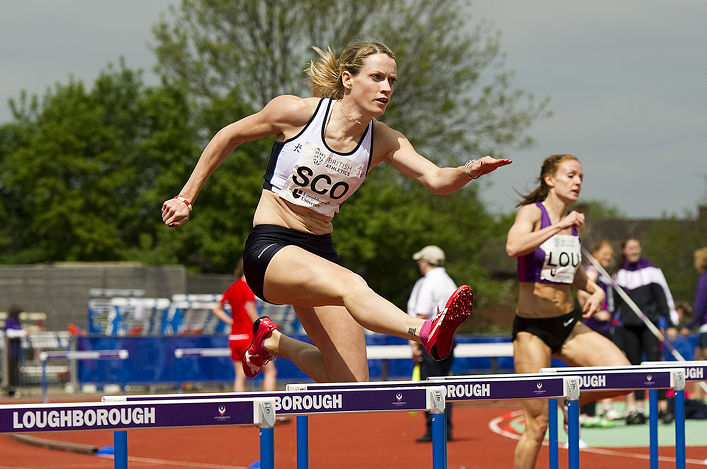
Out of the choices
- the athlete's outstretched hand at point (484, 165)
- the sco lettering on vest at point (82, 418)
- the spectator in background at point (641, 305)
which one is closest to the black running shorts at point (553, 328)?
the athlete's outstretched hand at point (484, 165)

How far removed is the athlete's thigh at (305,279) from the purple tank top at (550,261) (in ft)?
7.57

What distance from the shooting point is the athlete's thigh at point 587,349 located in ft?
23.2

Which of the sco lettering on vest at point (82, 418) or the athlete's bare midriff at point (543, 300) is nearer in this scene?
the sco lettering on vest at point (82, 418)

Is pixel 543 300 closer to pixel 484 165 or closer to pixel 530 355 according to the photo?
pixel 530 355

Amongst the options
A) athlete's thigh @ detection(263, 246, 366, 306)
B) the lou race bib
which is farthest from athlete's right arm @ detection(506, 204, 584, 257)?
athlete's thigh @ detection(263, 246, 366, 306)

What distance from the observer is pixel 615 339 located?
13578mm

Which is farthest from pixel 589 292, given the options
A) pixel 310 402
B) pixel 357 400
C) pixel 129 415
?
pixel 129 415

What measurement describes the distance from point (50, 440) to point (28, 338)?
883cm

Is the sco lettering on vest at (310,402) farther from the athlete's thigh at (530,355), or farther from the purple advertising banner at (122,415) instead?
the athlete's thigh at (530,355)

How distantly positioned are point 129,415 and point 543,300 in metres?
3.79

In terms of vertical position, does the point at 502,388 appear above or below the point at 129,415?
above

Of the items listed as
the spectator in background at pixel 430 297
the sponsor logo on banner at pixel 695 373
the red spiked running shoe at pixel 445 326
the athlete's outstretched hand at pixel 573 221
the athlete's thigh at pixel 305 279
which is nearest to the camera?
the red spiked running shoe at pixel 445 326

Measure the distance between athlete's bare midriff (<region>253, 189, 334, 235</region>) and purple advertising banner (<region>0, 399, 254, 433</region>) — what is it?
4.59 feet

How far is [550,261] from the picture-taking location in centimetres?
736
